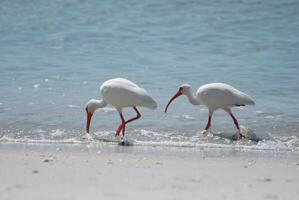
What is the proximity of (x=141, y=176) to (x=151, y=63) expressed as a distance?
11521 mm

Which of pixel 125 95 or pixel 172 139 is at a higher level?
pixel 125 95

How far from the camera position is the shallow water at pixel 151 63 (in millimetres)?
11445

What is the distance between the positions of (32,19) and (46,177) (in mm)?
20172

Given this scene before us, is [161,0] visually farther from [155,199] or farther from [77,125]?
[155,199]

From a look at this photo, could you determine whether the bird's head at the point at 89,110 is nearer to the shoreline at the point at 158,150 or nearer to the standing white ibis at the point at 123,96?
the standing white ibis at the point at 123,96

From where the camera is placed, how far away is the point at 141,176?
7129 millimetres

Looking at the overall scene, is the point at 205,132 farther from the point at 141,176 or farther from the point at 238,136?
the point at 141,176

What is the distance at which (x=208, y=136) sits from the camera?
35.2ft

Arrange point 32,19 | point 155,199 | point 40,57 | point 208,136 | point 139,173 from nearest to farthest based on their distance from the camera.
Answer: point 155,199 → point 139,173 → point 208,136 → point 40,57 → point 32,19

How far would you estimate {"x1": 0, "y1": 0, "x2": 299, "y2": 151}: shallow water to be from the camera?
11445mm

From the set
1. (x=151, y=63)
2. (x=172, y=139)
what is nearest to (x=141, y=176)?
(x=172, y=139)

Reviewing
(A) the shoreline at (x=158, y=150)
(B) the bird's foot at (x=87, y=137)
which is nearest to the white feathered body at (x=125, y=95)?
(B) the bird's foot at (x=87, y=137)

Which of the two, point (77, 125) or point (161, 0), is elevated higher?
point (161, 0)

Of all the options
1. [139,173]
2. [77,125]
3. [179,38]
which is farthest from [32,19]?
[139,173]
